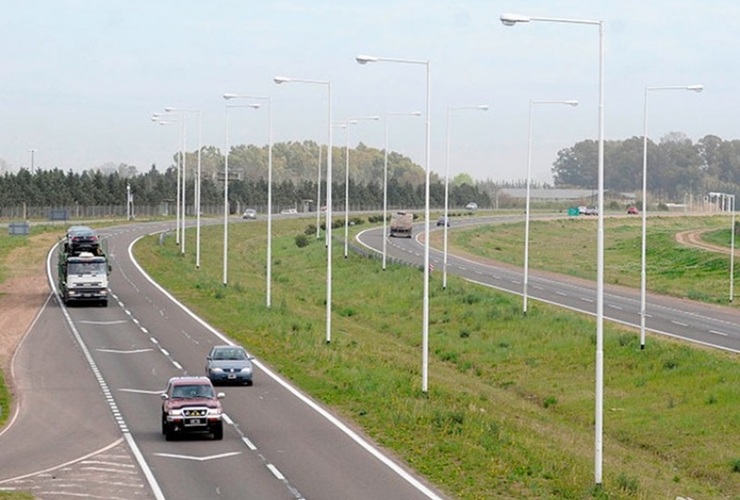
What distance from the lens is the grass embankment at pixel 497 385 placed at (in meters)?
34.0

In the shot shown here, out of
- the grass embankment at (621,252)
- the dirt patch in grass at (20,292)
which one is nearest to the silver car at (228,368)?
the dirt patch in grass at (20,292)

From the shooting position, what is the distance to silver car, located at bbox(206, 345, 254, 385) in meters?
46.3

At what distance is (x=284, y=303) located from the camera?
3056 inches

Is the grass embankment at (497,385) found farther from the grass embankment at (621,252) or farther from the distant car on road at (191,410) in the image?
the grass embankment at (621,252)

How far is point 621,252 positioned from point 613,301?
57.2 metres

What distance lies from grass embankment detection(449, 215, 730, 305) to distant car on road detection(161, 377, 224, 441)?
52.2 m

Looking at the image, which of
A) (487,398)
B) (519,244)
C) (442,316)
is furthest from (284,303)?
(519,244)

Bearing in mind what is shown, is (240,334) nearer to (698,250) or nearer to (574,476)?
(574,476)

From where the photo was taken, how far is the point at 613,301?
3172 inches

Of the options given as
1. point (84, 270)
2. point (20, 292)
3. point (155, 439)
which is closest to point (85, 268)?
point (84, 270)

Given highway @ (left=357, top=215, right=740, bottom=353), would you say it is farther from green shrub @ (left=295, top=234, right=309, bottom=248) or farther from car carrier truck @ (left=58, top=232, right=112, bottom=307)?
car carrier truck @ (left=58, top=232, right=112, bottom=307)

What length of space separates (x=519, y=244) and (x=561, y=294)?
6345cm

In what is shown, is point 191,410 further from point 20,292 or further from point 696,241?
point 696,241

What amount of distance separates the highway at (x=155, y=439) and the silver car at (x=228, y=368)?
39 cm
